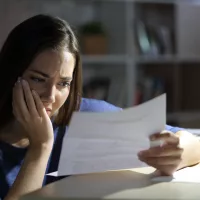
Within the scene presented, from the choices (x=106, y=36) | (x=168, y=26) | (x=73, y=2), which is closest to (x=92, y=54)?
(x=106, y=36)

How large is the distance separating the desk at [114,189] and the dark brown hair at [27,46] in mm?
368

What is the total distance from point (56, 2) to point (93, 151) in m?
2.75

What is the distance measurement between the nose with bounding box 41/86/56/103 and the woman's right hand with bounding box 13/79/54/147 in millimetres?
17

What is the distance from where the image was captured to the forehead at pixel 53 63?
3.60 feet

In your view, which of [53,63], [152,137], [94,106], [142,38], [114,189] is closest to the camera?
[114,189]

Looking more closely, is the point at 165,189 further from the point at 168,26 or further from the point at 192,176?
the point at 168,26

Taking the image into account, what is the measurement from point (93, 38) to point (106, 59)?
0.17 meters

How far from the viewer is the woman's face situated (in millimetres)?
1095

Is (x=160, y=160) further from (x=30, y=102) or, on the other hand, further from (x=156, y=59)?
(x=156, y=59)

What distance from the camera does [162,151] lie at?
92cm

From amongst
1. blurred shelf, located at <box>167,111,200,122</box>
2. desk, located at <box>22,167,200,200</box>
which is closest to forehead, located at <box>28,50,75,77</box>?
desk, located at <box>22,167,200,200</box>

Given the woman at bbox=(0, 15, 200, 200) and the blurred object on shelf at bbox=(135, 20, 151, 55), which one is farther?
the blurred object on shelf at bbox=(135, 20, 151, 55)

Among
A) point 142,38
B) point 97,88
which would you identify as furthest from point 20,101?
point 142,38

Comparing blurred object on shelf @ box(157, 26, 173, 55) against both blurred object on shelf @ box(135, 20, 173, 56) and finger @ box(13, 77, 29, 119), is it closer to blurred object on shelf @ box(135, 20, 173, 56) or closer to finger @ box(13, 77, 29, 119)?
blurred object on shelf @ box(135, 20, 173, 56)
